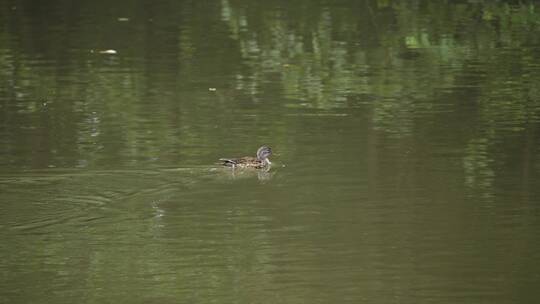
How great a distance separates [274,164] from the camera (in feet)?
44.9

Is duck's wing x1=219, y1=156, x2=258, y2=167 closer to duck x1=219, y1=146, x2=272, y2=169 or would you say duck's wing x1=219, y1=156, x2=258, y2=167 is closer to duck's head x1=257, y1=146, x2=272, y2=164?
duck x1=219, y1=146, x2=272, y2=169

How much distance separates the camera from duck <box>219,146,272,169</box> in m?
13.2

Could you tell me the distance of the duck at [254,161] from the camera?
13164 millimetres

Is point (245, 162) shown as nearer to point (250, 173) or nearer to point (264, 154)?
point (250, 173)

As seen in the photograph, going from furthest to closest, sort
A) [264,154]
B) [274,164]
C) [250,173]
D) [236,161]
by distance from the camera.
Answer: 1. [274,164]
2. [264,154]
3. [250,173]
4. [236,161]

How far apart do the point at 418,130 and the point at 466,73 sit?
4296mm

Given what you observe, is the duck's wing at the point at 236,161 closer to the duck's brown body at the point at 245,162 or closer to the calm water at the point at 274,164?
the duck's brown body at the point at 245,162

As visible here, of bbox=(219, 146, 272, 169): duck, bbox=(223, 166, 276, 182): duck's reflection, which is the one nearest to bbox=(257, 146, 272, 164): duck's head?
bbox=(219, 146, 272, 169): duck

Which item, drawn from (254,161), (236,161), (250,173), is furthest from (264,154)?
(236,161)

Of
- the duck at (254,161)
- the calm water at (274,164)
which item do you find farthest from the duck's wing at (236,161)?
the calm water at (274,164)

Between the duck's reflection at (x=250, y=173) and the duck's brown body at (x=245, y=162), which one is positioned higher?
the duck's brown body at (x=245, y=162)

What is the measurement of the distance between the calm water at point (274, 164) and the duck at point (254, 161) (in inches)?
3.4

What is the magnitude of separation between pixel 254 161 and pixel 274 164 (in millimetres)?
393

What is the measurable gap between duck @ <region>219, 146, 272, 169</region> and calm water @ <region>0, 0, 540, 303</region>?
9cm
